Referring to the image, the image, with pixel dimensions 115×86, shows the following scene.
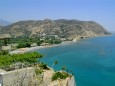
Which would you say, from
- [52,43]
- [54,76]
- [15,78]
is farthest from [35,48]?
[15,78]

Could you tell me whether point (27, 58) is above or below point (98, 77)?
above

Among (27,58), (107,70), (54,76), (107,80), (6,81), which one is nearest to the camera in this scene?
(6,81)

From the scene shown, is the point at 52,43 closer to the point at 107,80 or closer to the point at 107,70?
the point at 107,70

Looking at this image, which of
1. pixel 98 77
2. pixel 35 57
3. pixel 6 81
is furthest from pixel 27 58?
pixel 6 81

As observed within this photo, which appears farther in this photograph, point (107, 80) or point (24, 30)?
point (24, 30)

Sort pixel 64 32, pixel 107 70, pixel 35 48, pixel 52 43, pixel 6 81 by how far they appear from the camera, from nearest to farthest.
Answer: pixel 6 81, pixel 107 70, pixel 35 48, pixel 52 43, pixel 64 32

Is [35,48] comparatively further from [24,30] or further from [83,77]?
[24,30]

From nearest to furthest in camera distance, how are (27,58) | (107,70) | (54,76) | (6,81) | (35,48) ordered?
(6,81), (54,76), (27,58), (107,70), (35,48)

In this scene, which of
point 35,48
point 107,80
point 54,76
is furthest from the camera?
point 35,48

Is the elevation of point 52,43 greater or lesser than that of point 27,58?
lesser
